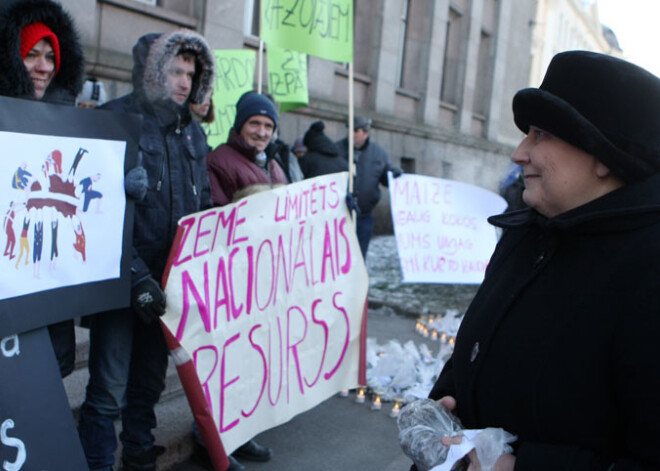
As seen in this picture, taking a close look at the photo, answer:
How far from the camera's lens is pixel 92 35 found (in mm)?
7336

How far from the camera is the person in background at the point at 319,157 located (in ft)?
23.7

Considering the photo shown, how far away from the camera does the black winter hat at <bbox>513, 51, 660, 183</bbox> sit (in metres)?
1.34

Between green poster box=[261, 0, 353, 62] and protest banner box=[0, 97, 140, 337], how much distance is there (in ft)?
6.99

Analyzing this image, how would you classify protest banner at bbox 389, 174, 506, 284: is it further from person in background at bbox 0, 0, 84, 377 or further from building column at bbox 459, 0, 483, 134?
building column at bbox 459, 0, 483, 134

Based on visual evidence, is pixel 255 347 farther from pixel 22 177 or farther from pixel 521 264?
pixel 521 264

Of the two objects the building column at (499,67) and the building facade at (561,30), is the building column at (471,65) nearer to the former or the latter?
the building column at (499,67)

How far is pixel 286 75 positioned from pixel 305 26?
1934 millimetres

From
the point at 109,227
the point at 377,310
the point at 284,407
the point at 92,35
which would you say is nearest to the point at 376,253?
the point at 377,310

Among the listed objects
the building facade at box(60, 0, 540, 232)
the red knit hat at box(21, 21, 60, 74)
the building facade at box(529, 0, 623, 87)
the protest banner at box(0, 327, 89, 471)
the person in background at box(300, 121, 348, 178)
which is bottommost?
the protest banner at box(0, 327, 89, 471)

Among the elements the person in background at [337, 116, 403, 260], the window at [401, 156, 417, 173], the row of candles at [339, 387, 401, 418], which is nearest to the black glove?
the row of candles at [339, 387, 401, 418]

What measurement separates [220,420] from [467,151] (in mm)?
16152

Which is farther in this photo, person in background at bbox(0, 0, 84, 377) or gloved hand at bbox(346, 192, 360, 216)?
gloved hand at bbox(346, 192, 360, 216)

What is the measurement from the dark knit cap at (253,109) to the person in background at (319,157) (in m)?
3.59

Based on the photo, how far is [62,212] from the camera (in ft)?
7.59
